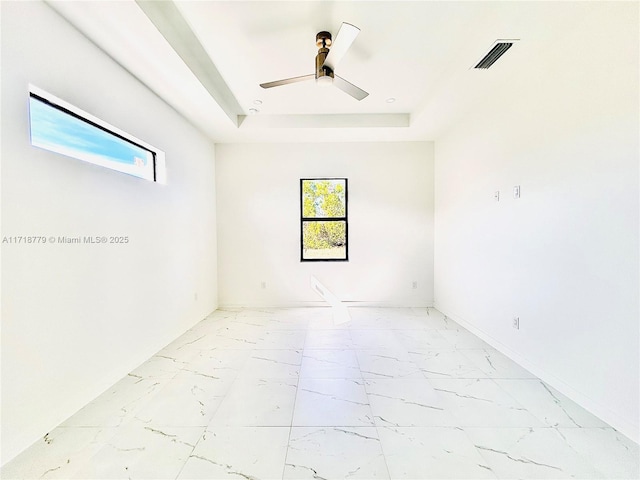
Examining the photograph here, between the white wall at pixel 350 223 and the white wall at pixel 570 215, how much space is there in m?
1.29

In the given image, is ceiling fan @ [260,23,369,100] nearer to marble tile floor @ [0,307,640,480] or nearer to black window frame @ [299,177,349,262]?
black window frame @ [299,177,349,262]

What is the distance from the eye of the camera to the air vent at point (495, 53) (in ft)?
6.64

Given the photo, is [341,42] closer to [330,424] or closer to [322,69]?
[322,69]

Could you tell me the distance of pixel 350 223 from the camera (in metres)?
4.38

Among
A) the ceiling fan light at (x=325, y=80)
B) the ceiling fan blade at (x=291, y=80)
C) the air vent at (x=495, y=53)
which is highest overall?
the air vent at (x=495, y=53)

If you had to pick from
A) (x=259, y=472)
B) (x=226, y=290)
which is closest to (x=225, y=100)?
(x=226, y=290)

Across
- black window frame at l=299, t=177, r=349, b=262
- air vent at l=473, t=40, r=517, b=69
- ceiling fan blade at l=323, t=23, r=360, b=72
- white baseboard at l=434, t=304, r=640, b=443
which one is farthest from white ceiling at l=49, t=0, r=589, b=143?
white baseboard at l=434, t=304, r=640, b=443

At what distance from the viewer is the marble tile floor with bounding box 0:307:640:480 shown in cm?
142

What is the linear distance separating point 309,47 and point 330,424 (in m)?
2.85

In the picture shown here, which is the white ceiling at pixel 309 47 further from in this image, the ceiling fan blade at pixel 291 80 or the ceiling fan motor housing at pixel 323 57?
the ceiling fan blade at pixel 291 80

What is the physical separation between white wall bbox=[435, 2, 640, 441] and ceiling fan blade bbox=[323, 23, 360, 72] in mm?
1448

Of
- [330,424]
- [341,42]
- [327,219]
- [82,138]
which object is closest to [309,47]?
[341,42]

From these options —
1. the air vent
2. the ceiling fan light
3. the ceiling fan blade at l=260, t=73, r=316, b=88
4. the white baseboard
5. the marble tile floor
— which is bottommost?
the marble tile floor

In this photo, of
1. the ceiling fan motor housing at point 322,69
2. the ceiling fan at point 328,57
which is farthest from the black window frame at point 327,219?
the ceiling fan motor housing at point 322,69
